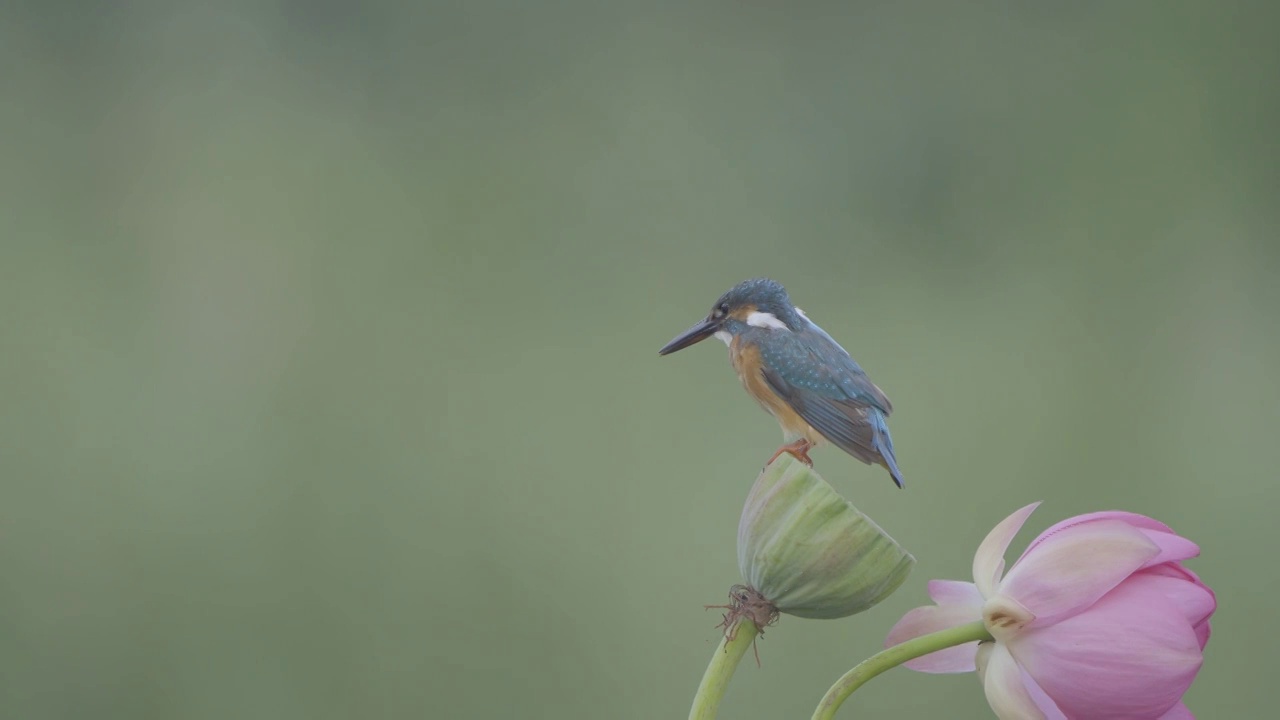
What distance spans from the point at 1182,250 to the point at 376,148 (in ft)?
6.11

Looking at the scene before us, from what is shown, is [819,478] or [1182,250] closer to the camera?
[819,478]

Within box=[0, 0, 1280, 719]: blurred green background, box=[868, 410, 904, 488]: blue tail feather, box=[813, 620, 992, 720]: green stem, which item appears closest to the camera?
box=[813, 620, 992, 720]: green stem

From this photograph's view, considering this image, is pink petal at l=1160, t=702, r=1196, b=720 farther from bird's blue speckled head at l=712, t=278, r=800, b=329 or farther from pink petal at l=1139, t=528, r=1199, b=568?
bird's blue speckled head at l=712, t=278, r=800, b=329

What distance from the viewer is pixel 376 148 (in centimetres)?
279

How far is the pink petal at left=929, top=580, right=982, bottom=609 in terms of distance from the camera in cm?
39

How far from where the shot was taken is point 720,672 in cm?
35

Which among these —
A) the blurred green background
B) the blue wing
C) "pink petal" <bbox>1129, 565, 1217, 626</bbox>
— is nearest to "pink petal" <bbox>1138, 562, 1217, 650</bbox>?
"pink petal" <bbox>1129, 565, 1217, 626</bbox>

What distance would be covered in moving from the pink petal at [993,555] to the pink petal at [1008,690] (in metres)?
0.03

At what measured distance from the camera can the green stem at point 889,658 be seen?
324mm

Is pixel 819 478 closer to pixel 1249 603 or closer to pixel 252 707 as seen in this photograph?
pixel 252 707

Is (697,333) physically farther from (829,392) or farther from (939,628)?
(939,628)

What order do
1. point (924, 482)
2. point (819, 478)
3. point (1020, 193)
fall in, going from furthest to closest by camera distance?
point (1020, 193), point (924, 482), point (819, 478)

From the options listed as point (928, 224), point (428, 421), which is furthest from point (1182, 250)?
point (428, 421)

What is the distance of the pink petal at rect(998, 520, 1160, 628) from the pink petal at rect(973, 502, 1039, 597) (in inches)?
0.8
